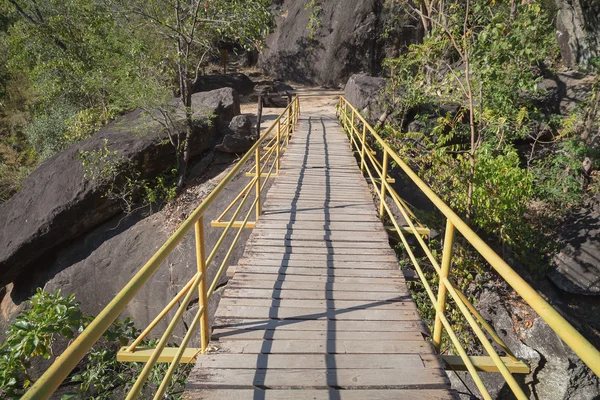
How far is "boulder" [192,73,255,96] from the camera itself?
1863cm

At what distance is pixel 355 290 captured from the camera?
3236 mm

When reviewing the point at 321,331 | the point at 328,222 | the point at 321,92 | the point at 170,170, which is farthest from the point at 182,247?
the point at 321,92

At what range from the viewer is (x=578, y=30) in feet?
35.6

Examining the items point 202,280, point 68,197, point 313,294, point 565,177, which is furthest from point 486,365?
point 68,197

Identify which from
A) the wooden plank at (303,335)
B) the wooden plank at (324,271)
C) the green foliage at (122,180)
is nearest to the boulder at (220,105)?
the green foliage at (122,180)

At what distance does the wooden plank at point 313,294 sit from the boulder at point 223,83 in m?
16.9

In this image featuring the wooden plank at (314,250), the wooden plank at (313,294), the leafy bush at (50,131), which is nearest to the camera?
the wooden plank at (313,294)

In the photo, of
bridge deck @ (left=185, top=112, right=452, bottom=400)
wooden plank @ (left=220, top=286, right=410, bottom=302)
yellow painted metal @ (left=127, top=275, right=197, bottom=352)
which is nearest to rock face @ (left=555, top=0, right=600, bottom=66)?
bridge deck @ (left=185, top=112, right=452, bottom=400)

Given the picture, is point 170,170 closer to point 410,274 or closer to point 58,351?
point 58,351

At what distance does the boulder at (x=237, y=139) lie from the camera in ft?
35.4

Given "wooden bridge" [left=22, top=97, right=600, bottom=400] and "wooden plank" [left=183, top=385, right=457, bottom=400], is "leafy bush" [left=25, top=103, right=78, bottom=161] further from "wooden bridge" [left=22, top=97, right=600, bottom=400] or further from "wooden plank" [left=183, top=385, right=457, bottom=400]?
"wooden plank" [left=183, top=385, right=457, bottom=400]

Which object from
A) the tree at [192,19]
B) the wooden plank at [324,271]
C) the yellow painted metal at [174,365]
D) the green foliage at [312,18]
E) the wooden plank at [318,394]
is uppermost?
the green foliage at [312,18]

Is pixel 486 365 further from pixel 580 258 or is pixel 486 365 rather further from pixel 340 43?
pixel 340 43

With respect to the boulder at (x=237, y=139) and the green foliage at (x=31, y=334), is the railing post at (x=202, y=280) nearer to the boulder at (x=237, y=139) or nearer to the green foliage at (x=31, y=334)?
the green foliage at (x=31, y=334)
